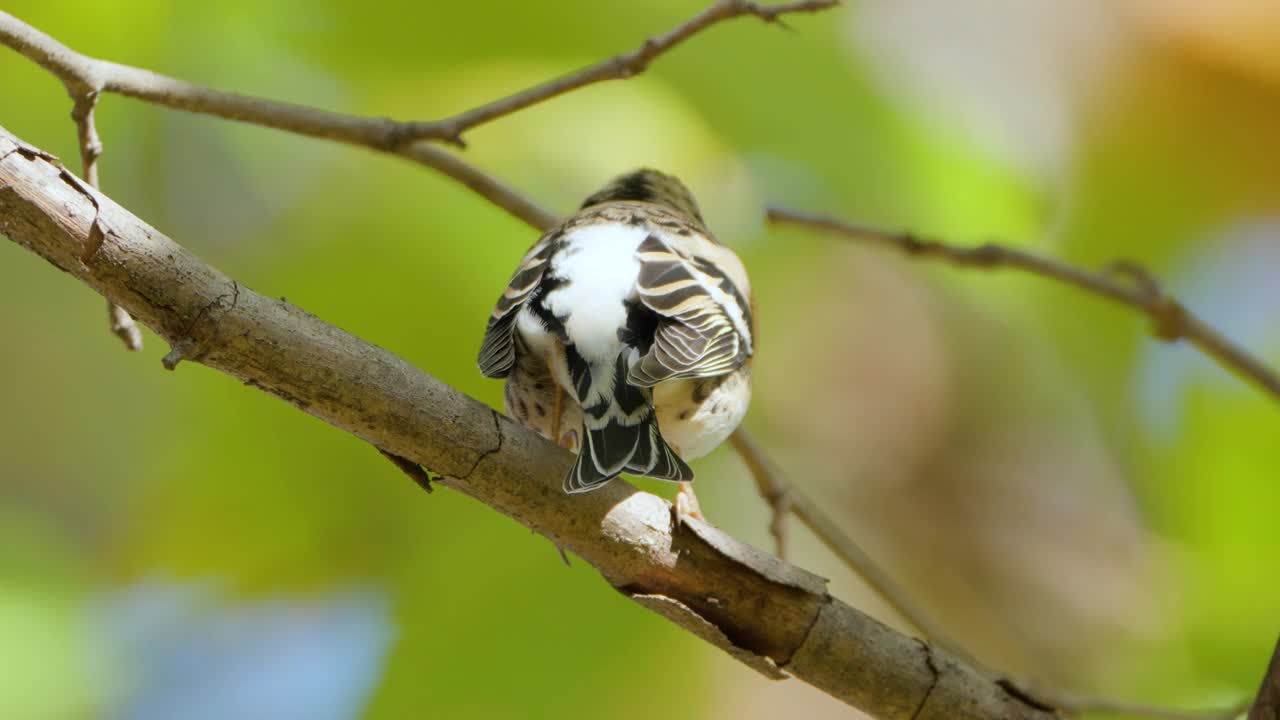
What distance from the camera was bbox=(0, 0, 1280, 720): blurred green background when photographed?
11.2 feet

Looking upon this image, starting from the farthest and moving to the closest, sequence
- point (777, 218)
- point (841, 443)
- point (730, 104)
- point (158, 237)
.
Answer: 1. point (841, 443)
2. point (730, 104)
3. point (777, 218)
4. point (158, 237)

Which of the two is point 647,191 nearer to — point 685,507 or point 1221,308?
point 685,507

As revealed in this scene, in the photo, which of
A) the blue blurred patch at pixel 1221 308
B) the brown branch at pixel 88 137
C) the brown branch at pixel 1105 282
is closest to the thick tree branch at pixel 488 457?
the brown branch at pixel 88 137

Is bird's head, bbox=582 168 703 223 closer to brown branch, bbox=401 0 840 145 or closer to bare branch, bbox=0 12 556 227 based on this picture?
bare branch, bbox=0 12 556 227

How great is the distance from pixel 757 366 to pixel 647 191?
148 centimetres

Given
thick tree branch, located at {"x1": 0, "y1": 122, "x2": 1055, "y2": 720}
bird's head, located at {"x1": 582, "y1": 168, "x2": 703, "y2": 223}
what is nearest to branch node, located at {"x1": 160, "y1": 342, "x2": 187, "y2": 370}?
thick tree branch, located at {"x1": 0, "y1": 122, "x2": 1055, "y2": 720}

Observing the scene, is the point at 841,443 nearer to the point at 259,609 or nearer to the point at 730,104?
the point at 730,104

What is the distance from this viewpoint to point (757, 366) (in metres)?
4.35

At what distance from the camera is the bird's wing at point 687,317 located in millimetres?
1896

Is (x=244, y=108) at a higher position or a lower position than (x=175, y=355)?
higher

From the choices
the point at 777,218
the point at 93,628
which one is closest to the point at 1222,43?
the point at 777,218

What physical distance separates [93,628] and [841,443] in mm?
2750

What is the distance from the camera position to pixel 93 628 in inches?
129

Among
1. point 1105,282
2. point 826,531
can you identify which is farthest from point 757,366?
point 826,531
